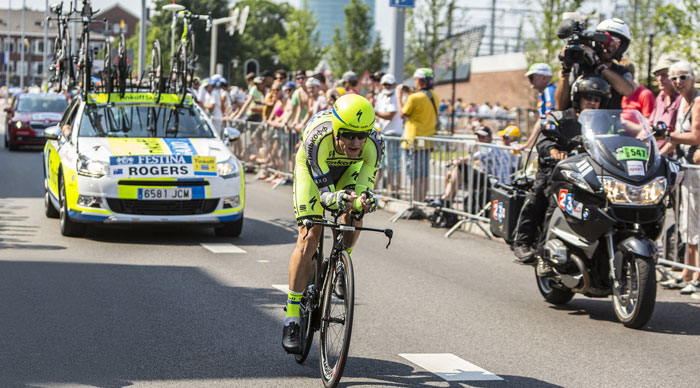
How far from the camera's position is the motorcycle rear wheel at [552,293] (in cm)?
848

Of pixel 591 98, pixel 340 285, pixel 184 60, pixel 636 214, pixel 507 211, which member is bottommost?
pixel 340 285

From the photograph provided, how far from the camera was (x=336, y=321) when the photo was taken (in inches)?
222

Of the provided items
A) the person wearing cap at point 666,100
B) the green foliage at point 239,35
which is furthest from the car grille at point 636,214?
the green foliage at point 239,35

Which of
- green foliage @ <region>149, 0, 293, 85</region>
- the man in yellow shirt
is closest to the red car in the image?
the man in yellow shirt

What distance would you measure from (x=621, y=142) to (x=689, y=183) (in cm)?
218

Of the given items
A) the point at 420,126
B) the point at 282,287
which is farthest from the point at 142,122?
the point at 282,287

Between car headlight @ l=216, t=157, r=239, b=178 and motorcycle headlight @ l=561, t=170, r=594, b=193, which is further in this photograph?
car headlight @ l=216, t=157, r=239, b=178

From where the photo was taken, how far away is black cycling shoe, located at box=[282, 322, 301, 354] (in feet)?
19.6

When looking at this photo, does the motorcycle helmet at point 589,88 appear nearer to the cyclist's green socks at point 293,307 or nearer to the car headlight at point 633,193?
the car headlight at point 633,193

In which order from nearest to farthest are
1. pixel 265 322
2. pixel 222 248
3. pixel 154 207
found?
pixel 265 322 < pixel 222 248 < pixel 154 207

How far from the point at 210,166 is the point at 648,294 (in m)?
5.82

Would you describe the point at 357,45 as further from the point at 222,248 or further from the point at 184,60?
the point at 222,248

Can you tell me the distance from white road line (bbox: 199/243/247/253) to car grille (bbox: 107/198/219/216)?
1.38ft

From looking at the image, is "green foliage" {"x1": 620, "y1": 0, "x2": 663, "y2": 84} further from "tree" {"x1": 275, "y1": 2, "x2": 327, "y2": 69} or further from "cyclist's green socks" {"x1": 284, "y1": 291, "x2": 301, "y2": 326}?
"cyclist's green socks" {"x1": 284, "y1": 291, "x2": 301, "y2": 326}
